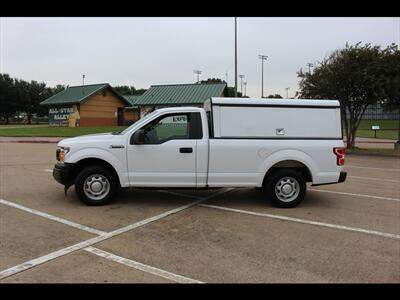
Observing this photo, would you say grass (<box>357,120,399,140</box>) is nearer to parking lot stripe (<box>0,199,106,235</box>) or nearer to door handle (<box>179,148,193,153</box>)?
door handle (<box>179,148,193,153</box>)

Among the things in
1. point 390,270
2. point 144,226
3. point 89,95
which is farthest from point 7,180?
point 89,95

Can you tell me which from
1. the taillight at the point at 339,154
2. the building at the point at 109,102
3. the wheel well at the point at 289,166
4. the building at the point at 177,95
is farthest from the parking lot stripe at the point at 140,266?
the building at the point at 177,95

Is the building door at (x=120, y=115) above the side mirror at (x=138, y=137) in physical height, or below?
above

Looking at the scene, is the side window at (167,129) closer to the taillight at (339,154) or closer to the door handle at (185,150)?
the door handle at (185,150)

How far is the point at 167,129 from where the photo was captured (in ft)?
25.4

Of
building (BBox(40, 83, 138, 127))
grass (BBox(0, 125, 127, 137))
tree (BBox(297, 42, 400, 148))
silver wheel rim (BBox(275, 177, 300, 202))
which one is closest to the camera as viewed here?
silver wheel rim (BBox(275, 177, 300, 202))

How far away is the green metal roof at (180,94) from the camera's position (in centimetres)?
4509

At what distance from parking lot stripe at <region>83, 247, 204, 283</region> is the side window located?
294cm

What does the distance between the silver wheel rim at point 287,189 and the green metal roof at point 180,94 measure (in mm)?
36882

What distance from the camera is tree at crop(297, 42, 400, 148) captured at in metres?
19.1

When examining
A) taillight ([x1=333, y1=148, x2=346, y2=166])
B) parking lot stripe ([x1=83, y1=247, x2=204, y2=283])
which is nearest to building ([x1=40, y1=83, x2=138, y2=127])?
taillight ([x1=333, y1=148, x2=346, y2=166])

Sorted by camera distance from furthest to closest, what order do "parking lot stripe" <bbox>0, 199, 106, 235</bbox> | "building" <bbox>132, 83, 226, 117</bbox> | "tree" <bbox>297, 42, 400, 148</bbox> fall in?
"building" <bbox>132, 83, 226, 117</bbox>
"tree" <bbox>297, 42, 400, 148</bbox>
"parking lot stripe" <bbox>0, 199, 106, 235</bbox>

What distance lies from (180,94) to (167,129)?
128ft
